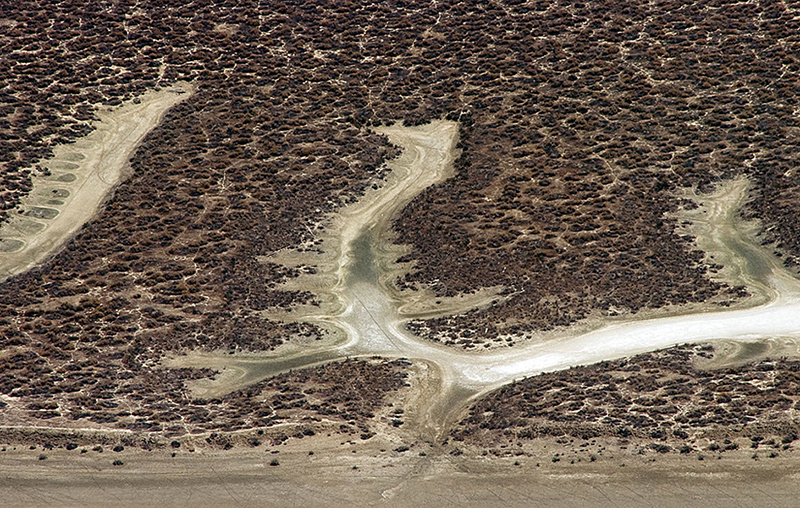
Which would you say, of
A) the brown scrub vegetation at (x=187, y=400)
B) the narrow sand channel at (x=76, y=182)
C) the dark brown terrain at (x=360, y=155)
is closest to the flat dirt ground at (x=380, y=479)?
the brown scrub vegetation at (x=187, y=400)

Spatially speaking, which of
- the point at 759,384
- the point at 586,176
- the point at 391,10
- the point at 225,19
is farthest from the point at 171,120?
the point at 759,384

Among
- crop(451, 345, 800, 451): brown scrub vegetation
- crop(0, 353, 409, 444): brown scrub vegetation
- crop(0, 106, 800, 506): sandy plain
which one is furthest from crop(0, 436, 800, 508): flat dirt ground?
crop(0, 353, 409, 444): brown scrub vegetation

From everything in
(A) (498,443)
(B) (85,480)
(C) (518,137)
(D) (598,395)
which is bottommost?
(B) (85,480)

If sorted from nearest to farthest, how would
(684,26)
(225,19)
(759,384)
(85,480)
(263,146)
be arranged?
(85,480) < (759,384) < (263,146) < (684,26) < (225,19)

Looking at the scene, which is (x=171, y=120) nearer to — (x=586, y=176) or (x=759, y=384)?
(x=586, y=176)

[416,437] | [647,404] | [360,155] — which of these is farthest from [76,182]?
[647,404]

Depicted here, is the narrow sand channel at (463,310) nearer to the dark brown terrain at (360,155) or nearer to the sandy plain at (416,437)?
the sandy plain at (416,437)

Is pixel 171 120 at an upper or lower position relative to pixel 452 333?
upper
